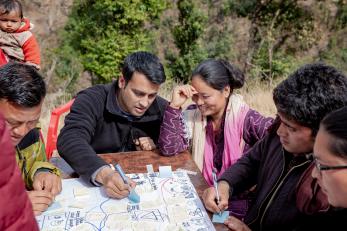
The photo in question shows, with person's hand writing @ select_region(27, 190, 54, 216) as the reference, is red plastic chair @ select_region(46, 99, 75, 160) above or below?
below

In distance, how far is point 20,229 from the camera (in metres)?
1.07

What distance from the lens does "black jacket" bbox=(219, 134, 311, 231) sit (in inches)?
76.7

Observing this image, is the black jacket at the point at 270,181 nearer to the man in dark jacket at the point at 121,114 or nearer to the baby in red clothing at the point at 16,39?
the man in dark jacket at the point at 121,114

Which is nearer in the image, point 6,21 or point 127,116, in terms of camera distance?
point 127,116

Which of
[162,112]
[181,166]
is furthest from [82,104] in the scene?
[181,166]

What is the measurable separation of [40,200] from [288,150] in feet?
3.78

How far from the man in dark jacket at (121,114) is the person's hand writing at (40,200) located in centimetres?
36

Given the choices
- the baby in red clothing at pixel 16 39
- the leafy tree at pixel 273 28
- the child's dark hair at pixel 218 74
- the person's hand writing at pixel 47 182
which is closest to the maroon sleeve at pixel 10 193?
the person's hand writing at pixel 47 182

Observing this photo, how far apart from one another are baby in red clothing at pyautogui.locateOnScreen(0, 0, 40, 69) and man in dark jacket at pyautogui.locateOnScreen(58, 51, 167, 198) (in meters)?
1.31

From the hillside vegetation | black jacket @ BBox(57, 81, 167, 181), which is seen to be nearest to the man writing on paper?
black jacket @ BBox(57, 81, 167, 181)

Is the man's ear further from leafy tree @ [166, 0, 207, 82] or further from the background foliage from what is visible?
leafy tree @ [166, 0, 207, 82]

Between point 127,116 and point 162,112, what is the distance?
264 millimetres

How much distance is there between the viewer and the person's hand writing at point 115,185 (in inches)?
77.3

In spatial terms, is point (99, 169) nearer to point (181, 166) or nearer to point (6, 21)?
point (181, 166)
